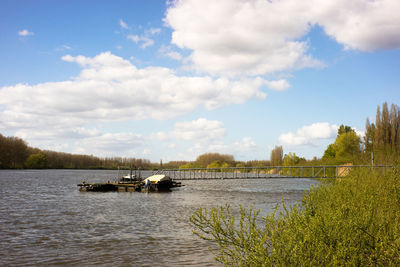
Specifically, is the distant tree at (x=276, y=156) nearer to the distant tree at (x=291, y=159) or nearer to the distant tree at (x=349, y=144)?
the distant tree at (x=291, y=159)

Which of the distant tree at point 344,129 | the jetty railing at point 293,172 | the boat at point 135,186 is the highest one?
the distant tree at point 344,129

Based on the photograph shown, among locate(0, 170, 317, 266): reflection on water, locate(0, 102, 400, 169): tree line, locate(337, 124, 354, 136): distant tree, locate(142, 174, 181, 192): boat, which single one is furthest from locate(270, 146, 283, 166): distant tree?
locate(0, 170, 317, 266): reflection on water

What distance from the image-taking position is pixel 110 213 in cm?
2825

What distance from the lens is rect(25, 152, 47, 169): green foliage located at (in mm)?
151625

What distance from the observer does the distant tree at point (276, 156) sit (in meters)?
131

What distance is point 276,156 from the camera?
437 feet

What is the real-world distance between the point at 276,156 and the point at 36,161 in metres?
111

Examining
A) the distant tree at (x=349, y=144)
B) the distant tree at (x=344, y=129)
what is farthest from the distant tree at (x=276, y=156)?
the distant tree at (x=349, y=144)

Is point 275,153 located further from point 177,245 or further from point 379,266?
point 379,266

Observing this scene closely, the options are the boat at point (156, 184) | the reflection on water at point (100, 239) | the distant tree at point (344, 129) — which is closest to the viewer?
the reflection on water at point (100, 239)

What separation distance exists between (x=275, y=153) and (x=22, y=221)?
389 feet

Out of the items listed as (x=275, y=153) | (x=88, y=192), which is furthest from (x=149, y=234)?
(x=275, y=153)

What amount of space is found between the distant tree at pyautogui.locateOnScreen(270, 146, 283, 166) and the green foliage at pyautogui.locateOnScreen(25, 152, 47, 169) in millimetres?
108501

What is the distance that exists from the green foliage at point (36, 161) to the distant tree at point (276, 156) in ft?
356
